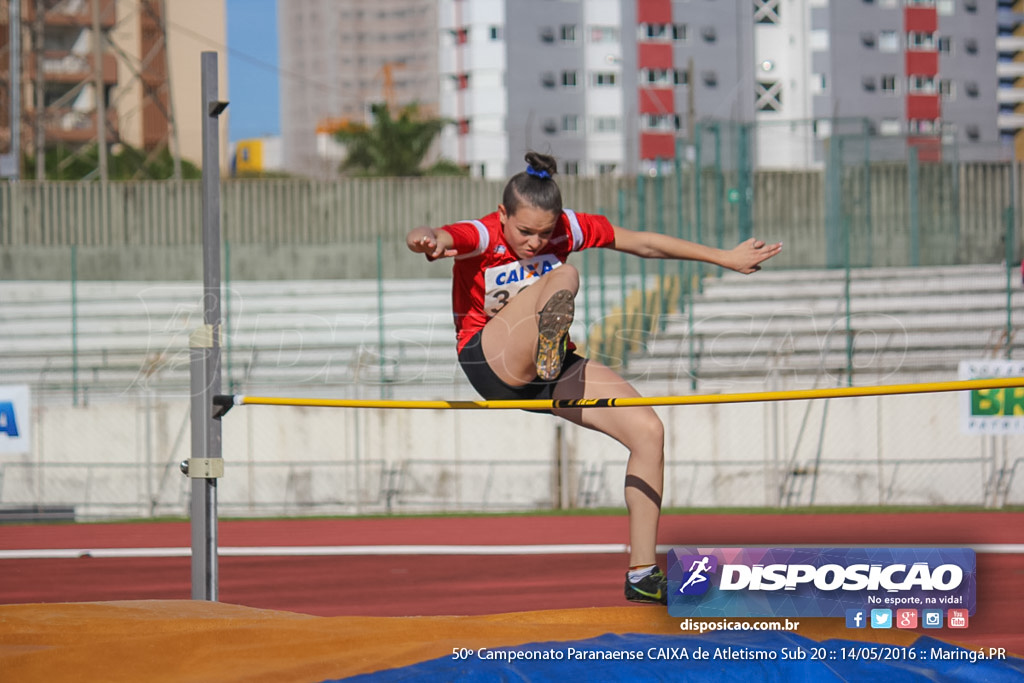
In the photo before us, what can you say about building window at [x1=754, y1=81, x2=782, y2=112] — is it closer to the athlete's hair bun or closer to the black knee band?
the athlete's hair bun

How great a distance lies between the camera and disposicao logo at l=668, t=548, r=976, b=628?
3.79 m

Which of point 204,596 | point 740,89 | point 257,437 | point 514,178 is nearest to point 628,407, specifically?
point 514,178

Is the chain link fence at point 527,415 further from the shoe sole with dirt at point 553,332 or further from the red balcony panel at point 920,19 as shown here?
the shoe sole with dirt at point 553,332

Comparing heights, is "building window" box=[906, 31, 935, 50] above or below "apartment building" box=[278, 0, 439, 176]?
below

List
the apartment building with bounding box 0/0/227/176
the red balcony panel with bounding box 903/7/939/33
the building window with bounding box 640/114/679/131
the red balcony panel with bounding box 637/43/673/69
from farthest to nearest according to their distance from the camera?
1. the building window with bounding box 640/114/679/131
2. the apartment building with bounding box 0/0/227/176
3. the red balcony panel with bounding box 637/43/673/69
4. the red balcony panel with bounding box 903/7/939/33

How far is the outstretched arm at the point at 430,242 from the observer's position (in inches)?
139

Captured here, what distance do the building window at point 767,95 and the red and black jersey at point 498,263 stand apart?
18.6 meters

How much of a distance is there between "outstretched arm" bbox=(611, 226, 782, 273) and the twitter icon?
1.22 meters

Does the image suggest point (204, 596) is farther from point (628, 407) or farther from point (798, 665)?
point (798, 665)

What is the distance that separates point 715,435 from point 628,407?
7.56 metres

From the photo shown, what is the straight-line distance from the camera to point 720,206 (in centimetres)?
1467

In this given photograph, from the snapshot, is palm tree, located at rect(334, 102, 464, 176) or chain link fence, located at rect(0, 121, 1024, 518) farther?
palm tree, located at rect(334, 102, 464, 176)

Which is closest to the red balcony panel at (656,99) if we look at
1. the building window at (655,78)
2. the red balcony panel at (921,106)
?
the building window at (655,78)

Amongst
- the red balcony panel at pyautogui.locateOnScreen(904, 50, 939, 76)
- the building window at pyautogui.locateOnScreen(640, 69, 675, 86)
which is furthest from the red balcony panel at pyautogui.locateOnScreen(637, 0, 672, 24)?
the building window at pyautogui.locateOnScreen(640, 69, 675, 86)
